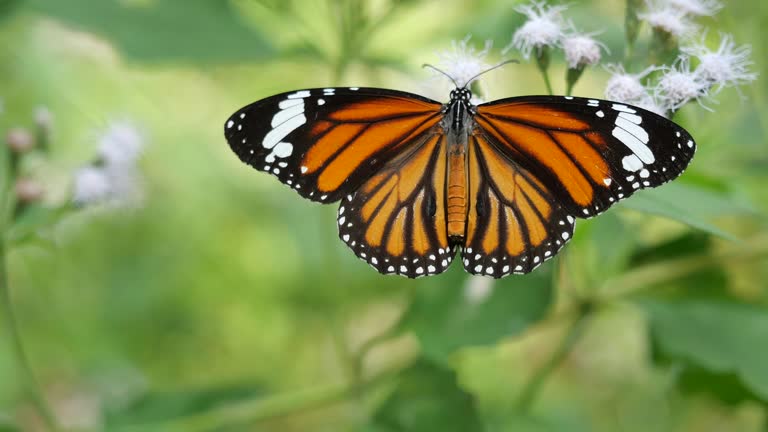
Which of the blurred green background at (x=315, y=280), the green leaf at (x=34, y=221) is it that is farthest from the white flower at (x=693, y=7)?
the green leaf at (x=34, y=221)

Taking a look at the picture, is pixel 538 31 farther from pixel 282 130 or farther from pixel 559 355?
pixel 559 355

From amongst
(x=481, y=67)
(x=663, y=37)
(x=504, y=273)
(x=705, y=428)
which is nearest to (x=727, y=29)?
(x=663, y=37)

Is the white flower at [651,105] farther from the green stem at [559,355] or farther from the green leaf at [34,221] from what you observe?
the green leaf at [34,221]

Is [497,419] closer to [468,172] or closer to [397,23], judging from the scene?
[468,172]

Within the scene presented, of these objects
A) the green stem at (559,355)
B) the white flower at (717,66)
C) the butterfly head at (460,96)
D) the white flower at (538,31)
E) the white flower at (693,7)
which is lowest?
the green stem at (559,355)

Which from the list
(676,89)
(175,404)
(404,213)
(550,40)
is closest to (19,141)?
(175,404)

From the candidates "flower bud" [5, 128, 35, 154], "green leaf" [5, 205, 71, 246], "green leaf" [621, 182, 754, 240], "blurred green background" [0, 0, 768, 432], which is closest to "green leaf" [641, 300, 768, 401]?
"blurred green background" [0, 0, 768, 432]

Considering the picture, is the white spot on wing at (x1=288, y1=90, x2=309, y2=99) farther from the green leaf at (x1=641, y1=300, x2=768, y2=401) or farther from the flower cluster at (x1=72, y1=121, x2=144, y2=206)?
the green leaf at (x1=641, y1=300, x2=768, y2=401)
